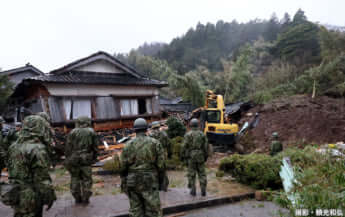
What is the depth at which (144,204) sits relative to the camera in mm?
3689

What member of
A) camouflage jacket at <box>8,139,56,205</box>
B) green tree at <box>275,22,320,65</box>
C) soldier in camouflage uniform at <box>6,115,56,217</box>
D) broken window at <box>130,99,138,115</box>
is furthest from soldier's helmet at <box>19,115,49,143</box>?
green tree at <box>275,22,320,65</box>

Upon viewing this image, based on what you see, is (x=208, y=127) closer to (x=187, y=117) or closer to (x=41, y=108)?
(x=187, y=117)

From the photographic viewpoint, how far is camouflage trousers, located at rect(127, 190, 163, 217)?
3.58 meters

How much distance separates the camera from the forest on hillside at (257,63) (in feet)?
62.1

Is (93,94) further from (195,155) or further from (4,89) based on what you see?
(195,155)

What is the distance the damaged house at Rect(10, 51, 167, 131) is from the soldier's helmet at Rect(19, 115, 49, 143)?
324 inches

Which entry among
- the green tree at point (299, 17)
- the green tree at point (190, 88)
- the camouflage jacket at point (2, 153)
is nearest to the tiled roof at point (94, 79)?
Result: the green tree at point (190, 88)

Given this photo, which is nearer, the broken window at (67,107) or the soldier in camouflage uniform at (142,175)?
the soldier in camouflage uniform at (142,175)

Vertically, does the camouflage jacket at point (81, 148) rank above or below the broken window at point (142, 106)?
below

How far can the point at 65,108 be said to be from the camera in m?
12.1

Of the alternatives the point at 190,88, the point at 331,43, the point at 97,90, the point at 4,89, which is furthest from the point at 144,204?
the point at 331,43

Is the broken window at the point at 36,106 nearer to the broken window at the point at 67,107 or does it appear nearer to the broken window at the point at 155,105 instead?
the broken window at the point at 67,107

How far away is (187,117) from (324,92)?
36.0 feet

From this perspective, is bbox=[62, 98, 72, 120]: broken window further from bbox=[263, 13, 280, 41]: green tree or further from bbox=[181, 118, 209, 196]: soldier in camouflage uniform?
bbox=[263, 13, 280, 41]: green tree
